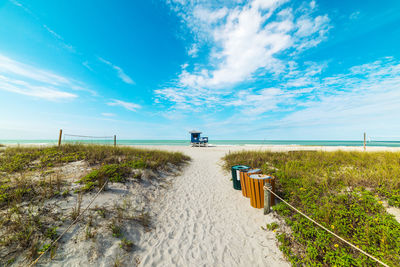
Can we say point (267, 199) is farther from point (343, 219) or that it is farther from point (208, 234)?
point (208, 234)

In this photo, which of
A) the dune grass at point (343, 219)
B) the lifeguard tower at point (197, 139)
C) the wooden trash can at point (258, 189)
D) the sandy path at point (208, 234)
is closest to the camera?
the dune grass at point (343, 219)

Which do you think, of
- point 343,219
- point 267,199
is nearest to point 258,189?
point 267,199

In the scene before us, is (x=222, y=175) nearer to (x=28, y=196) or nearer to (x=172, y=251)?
A: (x=172, y=251)

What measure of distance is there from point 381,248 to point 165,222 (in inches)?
186

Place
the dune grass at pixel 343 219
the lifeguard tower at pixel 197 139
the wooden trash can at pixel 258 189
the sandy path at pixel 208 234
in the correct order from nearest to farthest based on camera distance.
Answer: the dune grass at pixel 343 219, the sandy path at pixel 208 234, the wooden trash can at pixel 258 189, the lifeguard tower at pixel 197 139

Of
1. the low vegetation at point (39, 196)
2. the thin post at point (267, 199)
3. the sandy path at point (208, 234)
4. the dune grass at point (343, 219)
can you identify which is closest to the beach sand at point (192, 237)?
the sandy path at point (208, 234)

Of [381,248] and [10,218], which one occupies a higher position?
[10,218]

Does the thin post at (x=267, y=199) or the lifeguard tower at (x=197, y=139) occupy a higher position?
the lifeguard tower at (x=197, y=139)

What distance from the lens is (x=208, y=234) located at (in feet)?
13.2

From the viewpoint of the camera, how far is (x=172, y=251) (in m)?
3.45

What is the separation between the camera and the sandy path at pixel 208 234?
3.25m

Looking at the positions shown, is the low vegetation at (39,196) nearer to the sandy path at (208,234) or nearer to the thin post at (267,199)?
the sandy path at (208,234)

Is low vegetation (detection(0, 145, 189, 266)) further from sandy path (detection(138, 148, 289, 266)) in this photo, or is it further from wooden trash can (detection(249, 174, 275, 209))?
wooden trash can (detection(249, 174, 275, 209))

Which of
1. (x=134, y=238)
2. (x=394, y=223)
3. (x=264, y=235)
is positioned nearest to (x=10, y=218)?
(x=134, y=238)
